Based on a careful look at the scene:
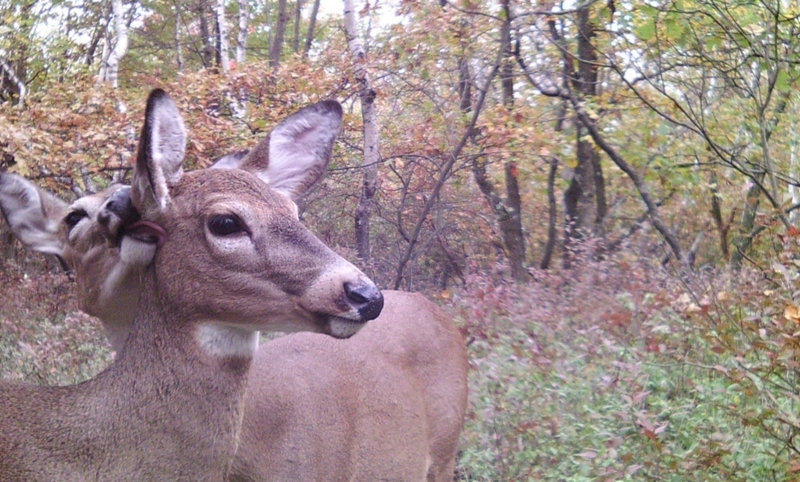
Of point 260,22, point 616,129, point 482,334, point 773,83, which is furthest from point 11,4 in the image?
point 773,83

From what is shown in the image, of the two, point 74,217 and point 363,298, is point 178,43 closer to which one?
point 74,217

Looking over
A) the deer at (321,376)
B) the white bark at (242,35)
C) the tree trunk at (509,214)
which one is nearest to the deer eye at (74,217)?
the deer at (321,376)

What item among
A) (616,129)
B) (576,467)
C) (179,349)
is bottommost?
(576,467)

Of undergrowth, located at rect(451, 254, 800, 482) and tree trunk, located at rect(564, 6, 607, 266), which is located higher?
tree trunk, located at rect(564, 6, 607, 266)

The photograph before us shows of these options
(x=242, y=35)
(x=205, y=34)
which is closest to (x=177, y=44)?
(x=205, y=34)

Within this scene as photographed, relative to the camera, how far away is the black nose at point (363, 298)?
2393mm

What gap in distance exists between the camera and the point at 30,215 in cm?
337

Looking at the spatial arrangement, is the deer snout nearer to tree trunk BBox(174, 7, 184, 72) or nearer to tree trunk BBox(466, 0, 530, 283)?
tree trunk BBox(466, 0, 530, 283)

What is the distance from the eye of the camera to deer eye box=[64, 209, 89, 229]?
3.27 meters

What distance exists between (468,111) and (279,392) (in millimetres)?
7592

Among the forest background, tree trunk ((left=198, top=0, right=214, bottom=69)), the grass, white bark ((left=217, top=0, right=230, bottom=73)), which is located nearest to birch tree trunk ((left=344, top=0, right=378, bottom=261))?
the forest background

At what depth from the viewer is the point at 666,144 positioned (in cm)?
997

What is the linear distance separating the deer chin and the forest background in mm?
2210

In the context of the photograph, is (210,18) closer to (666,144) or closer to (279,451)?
(666,144)
